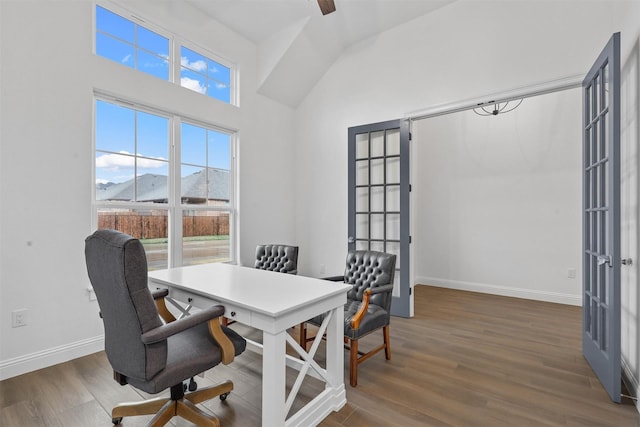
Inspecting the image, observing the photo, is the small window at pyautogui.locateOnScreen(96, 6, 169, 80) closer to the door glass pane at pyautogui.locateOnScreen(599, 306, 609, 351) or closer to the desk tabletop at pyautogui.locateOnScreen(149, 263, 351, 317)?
the desk tabletop at pyautogui.locateOnScreen(149, 263, 351, 317)

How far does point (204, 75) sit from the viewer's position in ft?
12.8

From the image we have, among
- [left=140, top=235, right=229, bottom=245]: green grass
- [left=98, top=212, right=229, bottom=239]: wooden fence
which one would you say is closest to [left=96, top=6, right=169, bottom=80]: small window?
[left=98, top=212, right=229, bottom=239]: wooden fence

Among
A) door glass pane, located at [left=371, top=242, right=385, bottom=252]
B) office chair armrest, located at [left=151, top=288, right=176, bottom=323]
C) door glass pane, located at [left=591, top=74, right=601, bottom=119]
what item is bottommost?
office chair armrest, located at [left=151, top=288, right=176, bottom=323]

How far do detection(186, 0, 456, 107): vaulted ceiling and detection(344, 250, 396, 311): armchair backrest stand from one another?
289 centimetres

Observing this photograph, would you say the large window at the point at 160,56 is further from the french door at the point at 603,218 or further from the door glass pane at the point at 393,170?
the french door at the point at 603,218

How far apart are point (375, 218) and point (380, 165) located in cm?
70

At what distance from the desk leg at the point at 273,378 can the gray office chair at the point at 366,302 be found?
31.3 inches

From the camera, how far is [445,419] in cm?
190

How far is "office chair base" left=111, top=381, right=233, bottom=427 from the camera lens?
5.63 feet

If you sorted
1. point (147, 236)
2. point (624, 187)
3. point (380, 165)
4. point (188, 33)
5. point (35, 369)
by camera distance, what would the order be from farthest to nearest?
1. point (380, 165)
2. point (188, 33)
3. point (147, 236)
4. point (35, 369)
5. point (624, 187)

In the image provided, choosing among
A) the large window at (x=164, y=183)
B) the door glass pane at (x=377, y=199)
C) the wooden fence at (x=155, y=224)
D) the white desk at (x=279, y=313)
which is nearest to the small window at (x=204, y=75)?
the large window at (x=164, y=183)

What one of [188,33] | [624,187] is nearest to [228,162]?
[188,33]

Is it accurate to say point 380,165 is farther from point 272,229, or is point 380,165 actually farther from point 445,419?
point 445,419

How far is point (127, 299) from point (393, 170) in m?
3.27
